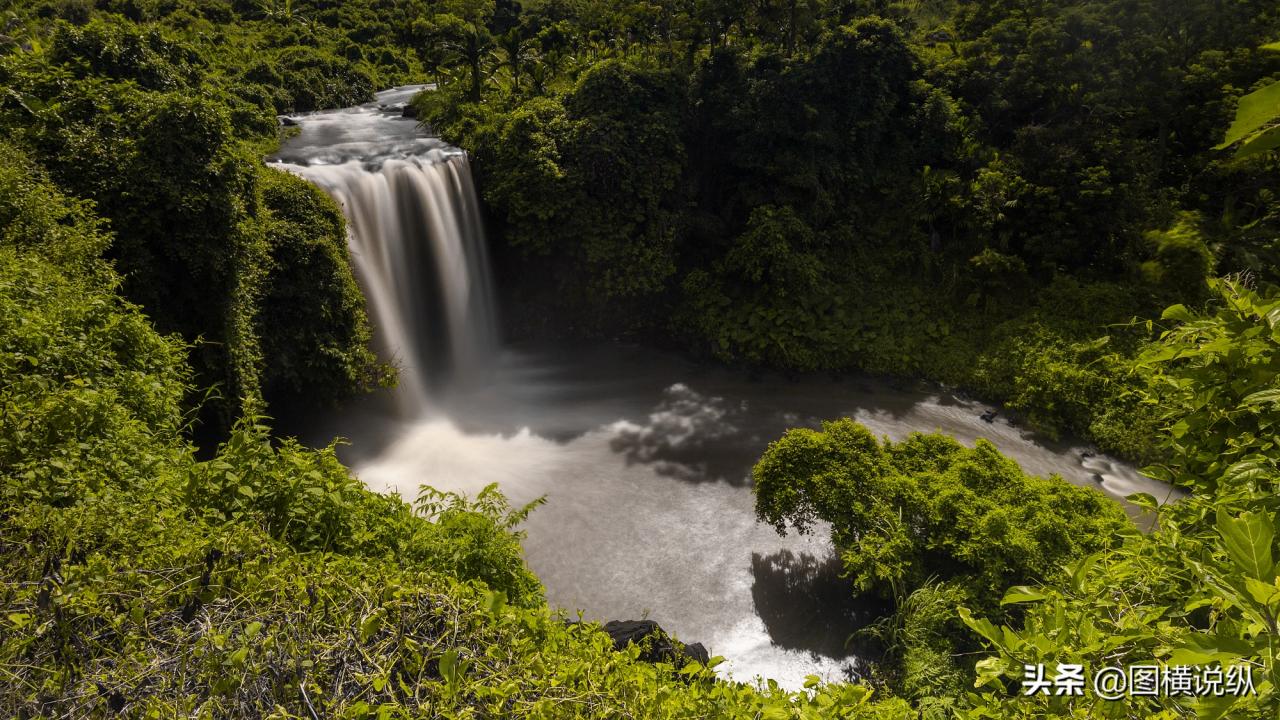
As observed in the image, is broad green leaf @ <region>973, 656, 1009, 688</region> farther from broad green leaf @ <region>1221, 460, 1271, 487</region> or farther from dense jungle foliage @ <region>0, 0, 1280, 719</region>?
broad green leaf @ <region>1221, 460, 1271, 487</region>

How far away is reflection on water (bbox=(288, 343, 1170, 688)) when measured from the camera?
8.95m

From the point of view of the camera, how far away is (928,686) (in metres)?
6.54

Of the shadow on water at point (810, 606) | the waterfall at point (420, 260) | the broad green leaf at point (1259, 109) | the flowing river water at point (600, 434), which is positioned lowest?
the shadow on water at point (810, 606)

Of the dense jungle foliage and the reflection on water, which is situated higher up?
the dense jungle foliage

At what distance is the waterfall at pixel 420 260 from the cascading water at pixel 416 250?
0.08 ft

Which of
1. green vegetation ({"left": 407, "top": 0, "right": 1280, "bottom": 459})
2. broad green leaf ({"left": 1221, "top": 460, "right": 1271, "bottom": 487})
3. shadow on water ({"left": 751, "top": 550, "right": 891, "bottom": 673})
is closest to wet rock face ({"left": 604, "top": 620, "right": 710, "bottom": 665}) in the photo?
shadow on water ({"left": 751, "top": 550, "right": 891, "bottom": 673})

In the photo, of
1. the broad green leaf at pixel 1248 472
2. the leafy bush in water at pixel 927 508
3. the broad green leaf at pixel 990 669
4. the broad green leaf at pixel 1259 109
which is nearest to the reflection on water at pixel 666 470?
the leafy bush in water at pixel 927 508

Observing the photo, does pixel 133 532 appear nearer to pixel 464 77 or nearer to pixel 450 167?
pixel 450 167

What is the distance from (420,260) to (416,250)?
0.26 metres

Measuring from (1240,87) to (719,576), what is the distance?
18459 millimetres

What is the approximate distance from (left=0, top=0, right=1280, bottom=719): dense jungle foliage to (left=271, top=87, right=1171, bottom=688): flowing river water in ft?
3.05

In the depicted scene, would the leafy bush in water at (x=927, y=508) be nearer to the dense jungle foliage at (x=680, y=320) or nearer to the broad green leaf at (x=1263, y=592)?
the dense jungle foliage at (x=680, y=320)

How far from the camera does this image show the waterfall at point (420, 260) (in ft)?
43.2

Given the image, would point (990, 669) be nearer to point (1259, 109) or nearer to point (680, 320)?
point (1259, 109)
